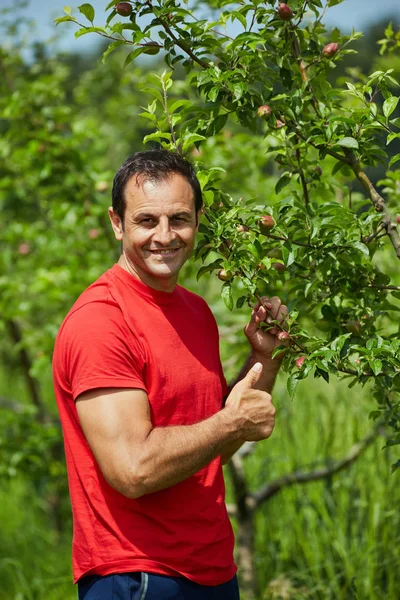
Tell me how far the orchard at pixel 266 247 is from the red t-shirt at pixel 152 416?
235 millimetres

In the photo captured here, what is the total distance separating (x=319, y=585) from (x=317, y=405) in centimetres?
181

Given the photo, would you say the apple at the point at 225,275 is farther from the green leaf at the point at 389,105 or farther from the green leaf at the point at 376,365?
the green leaf at the point at 389,105

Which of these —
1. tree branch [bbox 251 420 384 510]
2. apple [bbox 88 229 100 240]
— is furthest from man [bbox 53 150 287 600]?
apple [bbox 88 229 100 240]

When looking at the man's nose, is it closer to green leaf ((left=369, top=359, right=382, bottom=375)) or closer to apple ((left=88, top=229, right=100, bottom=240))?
green leaf ((left=369, top=359, right=382, bottom=375))

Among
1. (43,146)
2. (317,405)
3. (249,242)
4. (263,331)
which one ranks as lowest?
(317,405)

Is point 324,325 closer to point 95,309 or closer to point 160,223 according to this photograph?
point 160,223

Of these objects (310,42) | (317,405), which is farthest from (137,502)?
(317,405)

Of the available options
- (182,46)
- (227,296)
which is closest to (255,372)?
(227,296)

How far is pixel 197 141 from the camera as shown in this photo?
7.36 feet

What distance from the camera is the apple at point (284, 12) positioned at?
6.98 ft

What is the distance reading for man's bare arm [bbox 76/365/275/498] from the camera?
6.27 feet

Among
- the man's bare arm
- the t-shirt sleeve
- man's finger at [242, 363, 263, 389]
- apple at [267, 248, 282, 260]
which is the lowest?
the man's bare arm

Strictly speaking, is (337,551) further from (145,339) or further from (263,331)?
(145,339)

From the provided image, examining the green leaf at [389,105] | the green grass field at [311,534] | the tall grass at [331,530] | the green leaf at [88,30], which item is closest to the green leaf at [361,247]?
the green leaf at [389,105]
